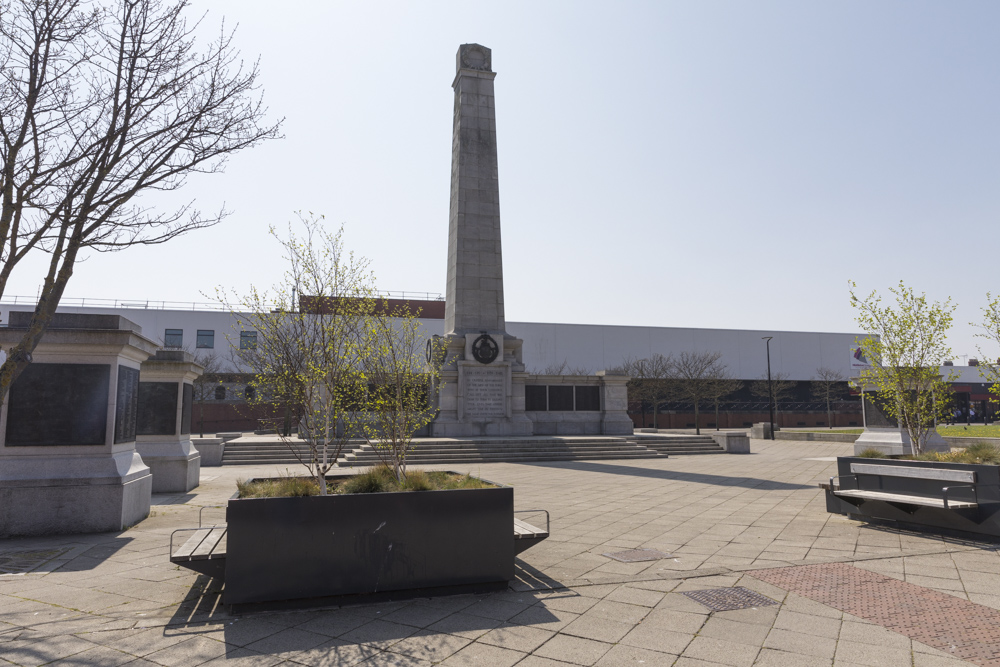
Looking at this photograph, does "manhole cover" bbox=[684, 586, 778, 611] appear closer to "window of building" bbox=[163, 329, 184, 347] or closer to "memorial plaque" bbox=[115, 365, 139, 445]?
"memorial plaque" bbox=[115, 365, 139, 445]

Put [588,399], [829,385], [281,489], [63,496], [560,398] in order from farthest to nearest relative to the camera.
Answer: [829,385] < [588,399] < [560,398] < [63,496] < [281,489]

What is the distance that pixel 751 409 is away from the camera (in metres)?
55.4

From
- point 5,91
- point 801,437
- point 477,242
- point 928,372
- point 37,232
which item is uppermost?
point 477,242

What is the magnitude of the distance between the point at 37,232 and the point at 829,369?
6349cm

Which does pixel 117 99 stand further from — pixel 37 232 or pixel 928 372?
pixel 928 372

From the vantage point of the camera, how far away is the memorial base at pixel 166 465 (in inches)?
491

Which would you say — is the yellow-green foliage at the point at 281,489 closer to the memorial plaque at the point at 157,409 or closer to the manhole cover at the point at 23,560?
the manhole cover at the point at 23,560

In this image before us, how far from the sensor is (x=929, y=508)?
317 inches

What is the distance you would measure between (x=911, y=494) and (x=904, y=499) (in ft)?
2.03

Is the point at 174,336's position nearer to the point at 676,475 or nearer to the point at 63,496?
the point at 676,475

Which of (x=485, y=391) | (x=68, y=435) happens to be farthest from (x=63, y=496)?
(x=485, y=391)

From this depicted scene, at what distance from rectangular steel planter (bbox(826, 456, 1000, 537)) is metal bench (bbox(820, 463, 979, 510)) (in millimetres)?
45

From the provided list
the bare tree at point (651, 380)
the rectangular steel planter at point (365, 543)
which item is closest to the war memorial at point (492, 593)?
the rectangular steel planter at point (365, 543)

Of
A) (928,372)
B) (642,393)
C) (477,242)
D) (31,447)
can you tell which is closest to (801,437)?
(642,393)
